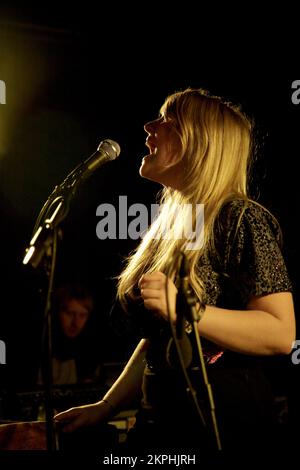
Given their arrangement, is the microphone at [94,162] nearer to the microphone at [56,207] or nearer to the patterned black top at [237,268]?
the microphone at [56,207]

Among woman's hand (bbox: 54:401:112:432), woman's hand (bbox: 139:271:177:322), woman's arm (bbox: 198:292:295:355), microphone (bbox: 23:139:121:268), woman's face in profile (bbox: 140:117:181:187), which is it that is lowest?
woman's hand (bbox: 54:401:112:432)

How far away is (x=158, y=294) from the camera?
4.75 feet

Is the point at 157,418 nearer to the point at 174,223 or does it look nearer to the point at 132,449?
the point at 132,449

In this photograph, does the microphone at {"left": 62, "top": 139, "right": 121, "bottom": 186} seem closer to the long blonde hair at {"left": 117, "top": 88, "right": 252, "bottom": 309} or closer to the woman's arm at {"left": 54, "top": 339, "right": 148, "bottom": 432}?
the long blonde hair at {"left": 117, "top": 88, "right": 252, "bottom": 309}

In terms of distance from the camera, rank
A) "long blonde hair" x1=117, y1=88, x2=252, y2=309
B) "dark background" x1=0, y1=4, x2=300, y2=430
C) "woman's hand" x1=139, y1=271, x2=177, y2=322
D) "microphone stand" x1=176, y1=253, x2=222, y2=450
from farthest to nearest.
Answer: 1. "dark background" x1=0, y1=4, x2=300, y2=430
2. "long blonde hair" x1=117, y1=88, x2=252, y2=309
3. "woman's hand" x1=139, y1=271, x2=177, y2=322
4. "microphone stand" x1=176, y1=253, x2=222, y2=450

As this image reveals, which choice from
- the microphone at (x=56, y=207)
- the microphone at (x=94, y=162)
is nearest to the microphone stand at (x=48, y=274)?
the microphone at (x=56, y=207)

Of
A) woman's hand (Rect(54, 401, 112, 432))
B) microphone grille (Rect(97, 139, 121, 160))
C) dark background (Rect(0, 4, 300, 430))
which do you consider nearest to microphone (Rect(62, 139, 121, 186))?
microphone grille (Rect(97, 139, 121, 160))

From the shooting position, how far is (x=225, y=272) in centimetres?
170

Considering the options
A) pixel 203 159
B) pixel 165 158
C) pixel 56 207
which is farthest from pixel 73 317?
pixel 56 207

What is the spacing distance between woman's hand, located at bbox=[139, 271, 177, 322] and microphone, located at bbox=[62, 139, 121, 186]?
451 millimetres

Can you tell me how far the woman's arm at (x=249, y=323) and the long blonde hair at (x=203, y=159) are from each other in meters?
0.32

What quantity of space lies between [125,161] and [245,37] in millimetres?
1634

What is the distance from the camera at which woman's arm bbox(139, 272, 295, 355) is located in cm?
148

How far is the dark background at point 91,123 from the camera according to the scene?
3.88 meters
